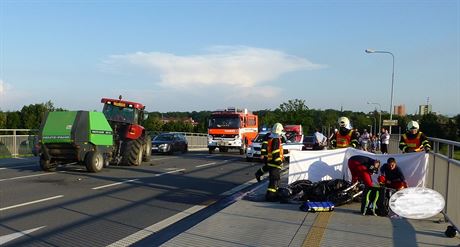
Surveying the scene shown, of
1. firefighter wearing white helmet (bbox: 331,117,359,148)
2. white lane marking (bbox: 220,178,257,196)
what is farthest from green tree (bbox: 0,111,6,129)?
firefighter wearing white helmet (bbox: 331,117,359,148)

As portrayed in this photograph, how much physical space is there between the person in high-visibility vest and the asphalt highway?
4.82 ft

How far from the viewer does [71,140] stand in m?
16.7

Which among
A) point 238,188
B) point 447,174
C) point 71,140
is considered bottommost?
point 238,188

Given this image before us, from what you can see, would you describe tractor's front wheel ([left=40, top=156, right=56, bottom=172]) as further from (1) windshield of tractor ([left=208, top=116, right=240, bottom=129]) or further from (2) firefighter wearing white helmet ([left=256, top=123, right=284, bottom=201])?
(1) windshield of tractor ([left=208, top=116, right=240, bottom=129])

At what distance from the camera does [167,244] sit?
6.69m

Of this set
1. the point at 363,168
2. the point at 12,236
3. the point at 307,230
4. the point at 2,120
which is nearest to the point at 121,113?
the point at 363,168

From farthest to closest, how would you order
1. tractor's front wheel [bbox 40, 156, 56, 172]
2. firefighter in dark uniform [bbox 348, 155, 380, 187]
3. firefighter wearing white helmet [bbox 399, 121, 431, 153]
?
tractor's front wheel [bbox 40, 156, 56, 172], firefighter wearing white helmet [bbox 399, 121, 431, 153], firefighter in dark uniform [bbox 348, 155, 380, 187]

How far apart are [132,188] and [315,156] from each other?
4.94m

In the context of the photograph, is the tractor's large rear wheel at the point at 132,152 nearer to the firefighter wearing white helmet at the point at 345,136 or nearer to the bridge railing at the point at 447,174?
the firefighter wearing white helmet at the point at 345,136

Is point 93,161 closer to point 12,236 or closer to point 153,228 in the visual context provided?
point 153,228

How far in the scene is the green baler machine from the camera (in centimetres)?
→ 1680

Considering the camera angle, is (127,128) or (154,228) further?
(127,128)

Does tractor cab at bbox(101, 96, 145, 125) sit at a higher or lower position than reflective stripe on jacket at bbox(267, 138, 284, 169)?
higher

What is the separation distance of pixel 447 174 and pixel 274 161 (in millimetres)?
3680
